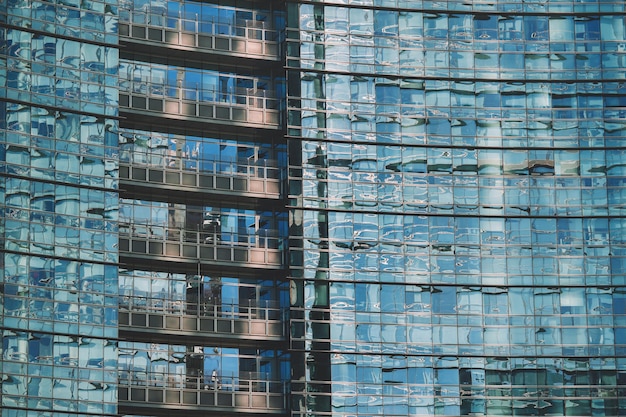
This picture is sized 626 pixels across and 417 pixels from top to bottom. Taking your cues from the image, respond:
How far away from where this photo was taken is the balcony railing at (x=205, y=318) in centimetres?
8775

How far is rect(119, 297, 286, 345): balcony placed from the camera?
288 ft

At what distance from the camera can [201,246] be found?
89.8m

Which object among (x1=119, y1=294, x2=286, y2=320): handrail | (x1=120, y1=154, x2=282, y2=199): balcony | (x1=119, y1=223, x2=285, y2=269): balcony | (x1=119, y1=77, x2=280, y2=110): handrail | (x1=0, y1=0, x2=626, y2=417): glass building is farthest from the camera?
(x1=119, y1=77, x2=280, y2=110): handrail

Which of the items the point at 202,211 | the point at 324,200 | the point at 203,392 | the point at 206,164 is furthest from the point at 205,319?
the point at 324,200

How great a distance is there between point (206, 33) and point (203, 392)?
18765 mm

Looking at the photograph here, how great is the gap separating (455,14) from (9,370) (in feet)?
99.1

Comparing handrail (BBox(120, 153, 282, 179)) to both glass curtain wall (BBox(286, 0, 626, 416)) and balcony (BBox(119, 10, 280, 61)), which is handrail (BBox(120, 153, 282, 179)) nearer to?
glass curtain wall (BBox(286, 0, 626, 416))

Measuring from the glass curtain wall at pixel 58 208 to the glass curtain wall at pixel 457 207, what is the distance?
960 cm

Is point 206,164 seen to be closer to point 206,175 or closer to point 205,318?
point 206,175

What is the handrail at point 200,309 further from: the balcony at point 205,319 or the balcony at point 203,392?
the balcony at point 203,392

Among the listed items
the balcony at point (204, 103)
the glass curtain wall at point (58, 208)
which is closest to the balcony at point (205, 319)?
the glass curtain wall at point (58, 208)

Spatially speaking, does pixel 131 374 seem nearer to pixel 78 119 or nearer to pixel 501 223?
pixel 78 119

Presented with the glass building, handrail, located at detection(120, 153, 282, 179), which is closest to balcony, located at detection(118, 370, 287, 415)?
the glass building

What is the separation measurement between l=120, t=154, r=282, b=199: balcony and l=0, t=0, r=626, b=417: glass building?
0.40 feet
